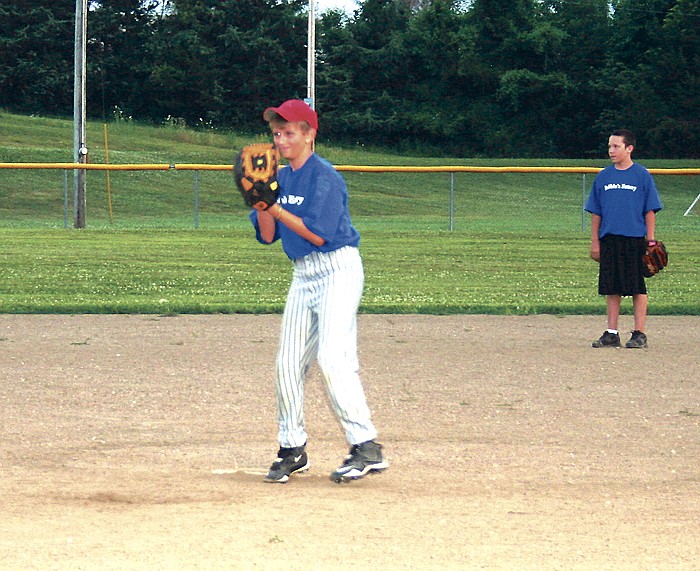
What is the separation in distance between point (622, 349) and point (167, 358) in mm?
3445

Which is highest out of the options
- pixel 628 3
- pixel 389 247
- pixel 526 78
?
pixel 628 3

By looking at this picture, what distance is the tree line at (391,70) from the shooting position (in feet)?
198

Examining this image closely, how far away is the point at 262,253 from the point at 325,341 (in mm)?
13745

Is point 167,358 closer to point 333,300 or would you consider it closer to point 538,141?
point 333,300

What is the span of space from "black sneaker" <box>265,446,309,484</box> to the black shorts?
15.7ft

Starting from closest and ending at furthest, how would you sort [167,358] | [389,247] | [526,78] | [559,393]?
[559,393] < [167,358] < [389,247] < [526,78]

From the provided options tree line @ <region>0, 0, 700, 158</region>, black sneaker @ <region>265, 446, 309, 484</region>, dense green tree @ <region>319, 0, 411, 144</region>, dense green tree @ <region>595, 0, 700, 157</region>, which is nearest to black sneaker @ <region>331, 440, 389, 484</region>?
black sneaker @ <region>265, 446, 309, 484</region>

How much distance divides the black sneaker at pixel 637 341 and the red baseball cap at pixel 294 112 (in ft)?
16.8

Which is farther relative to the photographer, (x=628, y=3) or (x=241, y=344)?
(x=628, y=3)

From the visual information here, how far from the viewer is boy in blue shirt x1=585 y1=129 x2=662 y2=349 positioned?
9.83m

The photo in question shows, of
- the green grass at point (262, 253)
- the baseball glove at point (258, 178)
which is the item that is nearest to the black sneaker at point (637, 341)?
the green grass at point (262, 253)

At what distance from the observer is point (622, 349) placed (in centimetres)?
998

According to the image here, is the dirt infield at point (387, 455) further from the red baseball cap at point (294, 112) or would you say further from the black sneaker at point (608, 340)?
the red baseball cap at point (294, 112)

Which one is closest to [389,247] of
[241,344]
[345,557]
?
[241,344]
